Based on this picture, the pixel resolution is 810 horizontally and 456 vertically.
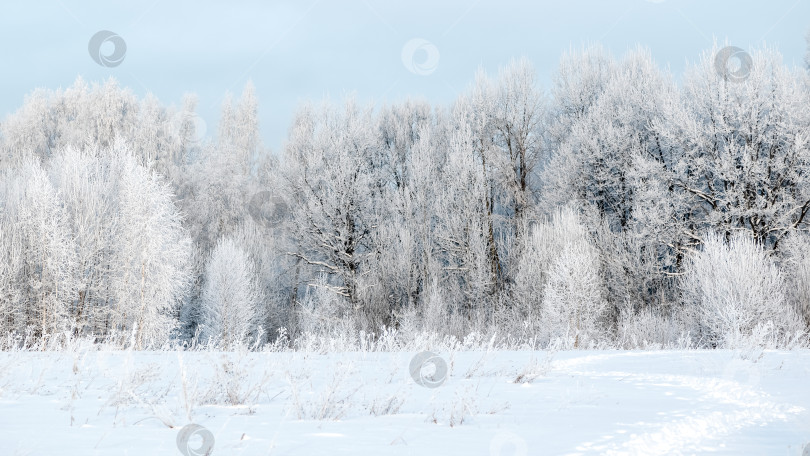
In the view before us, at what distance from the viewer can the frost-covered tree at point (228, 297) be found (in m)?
26.7

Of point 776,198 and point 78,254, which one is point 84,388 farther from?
point 776,198

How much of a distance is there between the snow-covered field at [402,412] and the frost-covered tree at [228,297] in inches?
796

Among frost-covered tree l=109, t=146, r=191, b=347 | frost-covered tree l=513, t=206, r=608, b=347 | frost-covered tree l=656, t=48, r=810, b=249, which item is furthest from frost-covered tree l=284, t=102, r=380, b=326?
frost-covered tree l=656, t=48, r=810, b=249

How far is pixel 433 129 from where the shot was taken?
1252 inches

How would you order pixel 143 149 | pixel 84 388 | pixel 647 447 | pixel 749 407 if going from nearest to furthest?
pixel 647 447
pixel 749 407
pixel 84 388
pixel 143 149

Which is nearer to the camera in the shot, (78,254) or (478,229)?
(78,254)

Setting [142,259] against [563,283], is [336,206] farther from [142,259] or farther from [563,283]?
[563,283]

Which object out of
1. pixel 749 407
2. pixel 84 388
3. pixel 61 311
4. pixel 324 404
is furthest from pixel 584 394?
pixel 61 311

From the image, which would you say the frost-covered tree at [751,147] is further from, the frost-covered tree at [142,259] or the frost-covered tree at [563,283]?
the frost-covered tree at [142,259]

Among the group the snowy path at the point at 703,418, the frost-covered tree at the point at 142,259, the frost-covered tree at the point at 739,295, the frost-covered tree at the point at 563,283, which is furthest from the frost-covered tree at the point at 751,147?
the frost-covered tree at the point at 142,259

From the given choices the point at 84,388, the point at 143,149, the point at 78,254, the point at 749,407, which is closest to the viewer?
the point at 749,407

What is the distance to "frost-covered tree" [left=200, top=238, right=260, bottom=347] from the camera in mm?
26734

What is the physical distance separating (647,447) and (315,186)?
24764 millimetres

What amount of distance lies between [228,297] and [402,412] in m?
24.1
